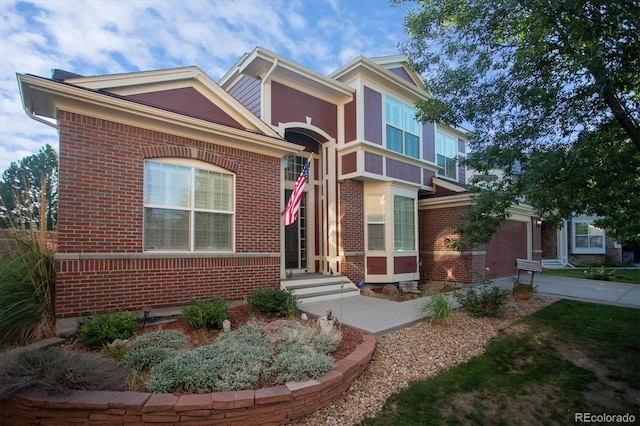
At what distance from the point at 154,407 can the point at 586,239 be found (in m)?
26.4

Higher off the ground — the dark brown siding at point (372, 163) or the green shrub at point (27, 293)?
the dark brown siding at point (372, 163)

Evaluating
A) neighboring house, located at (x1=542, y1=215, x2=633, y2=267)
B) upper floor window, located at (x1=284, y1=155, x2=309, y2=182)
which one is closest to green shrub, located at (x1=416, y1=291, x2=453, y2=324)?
upper floor window, located at (x1=284, y1=155, x2=309, y2=182)

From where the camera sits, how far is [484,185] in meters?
7.18

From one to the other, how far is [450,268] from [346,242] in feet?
14.1

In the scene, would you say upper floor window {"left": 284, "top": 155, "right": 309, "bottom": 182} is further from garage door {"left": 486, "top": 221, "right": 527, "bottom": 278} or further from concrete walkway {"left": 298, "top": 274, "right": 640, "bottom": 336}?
garage door {"left": 486, "top": 221, "right": 527, "bottom": 278}

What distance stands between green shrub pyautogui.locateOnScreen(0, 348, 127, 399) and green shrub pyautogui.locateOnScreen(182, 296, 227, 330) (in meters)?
1.83

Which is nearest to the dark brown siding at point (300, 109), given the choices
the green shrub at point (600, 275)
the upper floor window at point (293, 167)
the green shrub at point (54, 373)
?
the upper floor window at point (293, 167)

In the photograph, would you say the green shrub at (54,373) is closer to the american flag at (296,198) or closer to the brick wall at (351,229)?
the american flag at (296,198)

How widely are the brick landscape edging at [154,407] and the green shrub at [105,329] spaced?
4.75ft

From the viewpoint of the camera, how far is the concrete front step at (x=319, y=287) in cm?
820

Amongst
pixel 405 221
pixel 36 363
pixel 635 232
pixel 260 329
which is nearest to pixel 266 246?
pixel 260 329

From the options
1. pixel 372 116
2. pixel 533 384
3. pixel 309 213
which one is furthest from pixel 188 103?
pixel 533 384

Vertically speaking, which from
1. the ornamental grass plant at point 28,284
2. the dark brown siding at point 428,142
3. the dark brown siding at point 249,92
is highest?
the dark brown siding at point 249,92

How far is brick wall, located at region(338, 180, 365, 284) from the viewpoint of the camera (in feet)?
33.1
